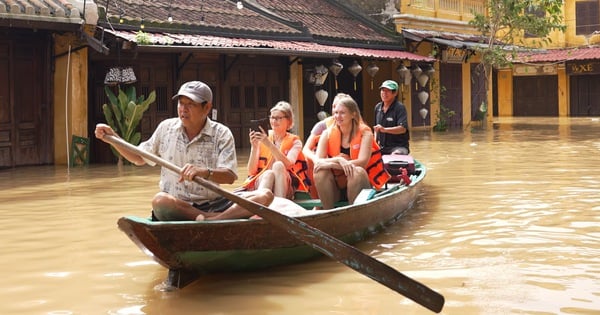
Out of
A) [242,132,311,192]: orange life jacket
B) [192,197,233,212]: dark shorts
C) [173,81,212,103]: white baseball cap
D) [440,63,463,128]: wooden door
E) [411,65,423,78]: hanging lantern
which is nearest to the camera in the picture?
[173,81,212,103]: white baseball cap

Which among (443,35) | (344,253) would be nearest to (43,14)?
(344,253)

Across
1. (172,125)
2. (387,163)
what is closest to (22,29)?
(387,163)

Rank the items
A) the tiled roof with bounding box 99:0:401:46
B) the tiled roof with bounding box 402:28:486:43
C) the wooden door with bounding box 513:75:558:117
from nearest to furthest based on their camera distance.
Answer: the tiled roof with bounding box 99:0:401:46 < the tiled roof with bounding box 402:28:486:43 < the wooden door with bounding box 513:75:558:117

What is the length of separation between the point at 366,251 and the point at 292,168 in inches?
44.0

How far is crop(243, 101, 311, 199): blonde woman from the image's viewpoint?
23.4 ft

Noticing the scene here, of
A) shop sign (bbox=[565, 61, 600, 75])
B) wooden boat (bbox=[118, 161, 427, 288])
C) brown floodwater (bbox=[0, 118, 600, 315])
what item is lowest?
brown floodwater (bbox=[0, 118, 600, 315])

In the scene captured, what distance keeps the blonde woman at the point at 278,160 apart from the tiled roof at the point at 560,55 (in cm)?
2745

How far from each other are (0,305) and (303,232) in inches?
78.3

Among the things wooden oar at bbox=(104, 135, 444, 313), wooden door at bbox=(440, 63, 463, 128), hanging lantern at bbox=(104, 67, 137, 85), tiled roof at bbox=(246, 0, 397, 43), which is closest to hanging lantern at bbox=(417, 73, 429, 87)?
tiled roof at bbox=(246, 0, 397, 43)

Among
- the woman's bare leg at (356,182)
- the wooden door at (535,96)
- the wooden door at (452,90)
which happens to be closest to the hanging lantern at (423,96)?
the wooden door at (452,90)

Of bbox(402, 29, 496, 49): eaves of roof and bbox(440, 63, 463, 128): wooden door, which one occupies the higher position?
bbox(402, 29, 496, 49): eaves of roof

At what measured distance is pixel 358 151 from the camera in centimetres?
783

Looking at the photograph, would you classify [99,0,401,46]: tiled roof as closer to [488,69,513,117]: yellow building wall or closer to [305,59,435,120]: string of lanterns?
[305,59,435,120]: string of lanterns

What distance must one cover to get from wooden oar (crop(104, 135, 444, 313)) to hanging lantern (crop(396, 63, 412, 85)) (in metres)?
17.7
